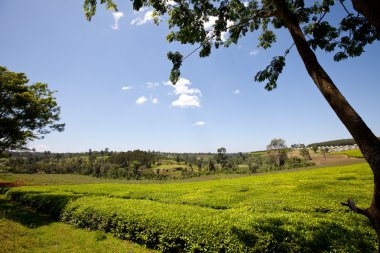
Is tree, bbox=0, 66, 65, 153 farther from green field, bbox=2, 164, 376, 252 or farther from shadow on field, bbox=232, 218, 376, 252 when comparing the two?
shadow on field, bbox=232, 218, 376, 252

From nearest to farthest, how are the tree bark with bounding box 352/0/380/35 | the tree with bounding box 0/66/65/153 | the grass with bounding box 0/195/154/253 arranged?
the tree bark with bounding box 352/0/380/35 < the grass with bounding box 0/195/154/253 < the tree with bounding box 0/66/65/153

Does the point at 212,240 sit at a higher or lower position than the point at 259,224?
lower

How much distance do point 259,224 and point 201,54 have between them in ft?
22.8

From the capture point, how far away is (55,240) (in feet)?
46.3

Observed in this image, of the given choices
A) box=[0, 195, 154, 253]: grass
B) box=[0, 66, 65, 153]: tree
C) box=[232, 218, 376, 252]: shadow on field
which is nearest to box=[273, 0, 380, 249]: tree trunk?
box=[232, 218, 376, 252]: shadow on field

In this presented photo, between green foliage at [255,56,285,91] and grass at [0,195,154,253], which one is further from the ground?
green foliage at [255,56,285,91]

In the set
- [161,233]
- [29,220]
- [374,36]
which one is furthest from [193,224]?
[29,220]

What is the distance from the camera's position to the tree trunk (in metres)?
3.10

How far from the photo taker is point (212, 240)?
31.2 ft

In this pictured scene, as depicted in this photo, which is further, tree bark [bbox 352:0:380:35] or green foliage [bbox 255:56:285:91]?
green foliage [bbox 255:56:285:91]

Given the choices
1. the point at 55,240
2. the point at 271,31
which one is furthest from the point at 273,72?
the point at 55,240

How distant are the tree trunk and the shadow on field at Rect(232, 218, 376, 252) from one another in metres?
5.54

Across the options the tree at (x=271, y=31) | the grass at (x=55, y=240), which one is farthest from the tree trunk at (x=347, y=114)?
the grass at (x=55, y=240)

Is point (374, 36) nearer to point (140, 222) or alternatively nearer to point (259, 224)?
point (259, 224)
